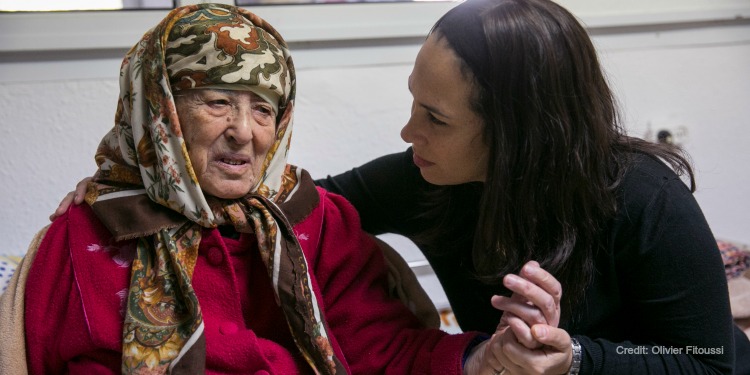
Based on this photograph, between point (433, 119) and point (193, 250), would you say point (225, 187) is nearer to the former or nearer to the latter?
point (193, 250)

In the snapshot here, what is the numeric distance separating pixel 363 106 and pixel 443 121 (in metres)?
0.85

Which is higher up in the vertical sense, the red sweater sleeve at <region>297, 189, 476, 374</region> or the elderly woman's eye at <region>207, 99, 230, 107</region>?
the elderly woman's eye at <region>207, 99, 230, 107</region>

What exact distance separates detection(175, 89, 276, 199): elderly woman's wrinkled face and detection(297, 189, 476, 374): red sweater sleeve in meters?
0.19

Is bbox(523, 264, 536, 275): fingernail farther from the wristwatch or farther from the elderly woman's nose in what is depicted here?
the elderly woman's nose

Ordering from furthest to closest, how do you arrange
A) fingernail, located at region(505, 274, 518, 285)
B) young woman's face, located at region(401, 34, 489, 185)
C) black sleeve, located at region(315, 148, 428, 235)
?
1. black sleeve, located at region(315, 148, 428, 235)
2. young woman's face, located at region(401, 34, 489, 185)
3. fingernail, located at region(505, 274, 518, 285)

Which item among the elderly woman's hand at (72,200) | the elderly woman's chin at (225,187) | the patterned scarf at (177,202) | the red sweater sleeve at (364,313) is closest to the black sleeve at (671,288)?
the red sweater sleeve at (364,313)

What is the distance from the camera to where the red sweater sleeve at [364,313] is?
4.07 ft

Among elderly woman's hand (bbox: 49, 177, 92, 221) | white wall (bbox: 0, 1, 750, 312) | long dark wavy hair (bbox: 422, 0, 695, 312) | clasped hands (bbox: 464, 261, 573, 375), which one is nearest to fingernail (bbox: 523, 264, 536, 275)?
clasped hands (bbox: 464, 261, 573, 375)

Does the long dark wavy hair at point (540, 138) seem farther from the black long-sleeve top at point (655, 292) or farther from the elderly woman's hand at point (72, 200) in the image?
the elderly woman's hand at point (72, 200)

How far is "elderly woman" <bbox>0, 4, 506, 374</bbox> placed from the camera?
3.69 feet

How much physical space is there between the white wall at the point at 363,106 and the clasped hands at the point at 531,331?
38.7 inches

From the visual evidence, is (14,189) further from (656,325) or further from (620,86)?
(620,86)

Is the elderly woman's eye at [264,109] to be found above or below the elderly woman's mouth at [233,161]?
above

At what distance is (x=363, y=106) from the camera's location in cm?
200
